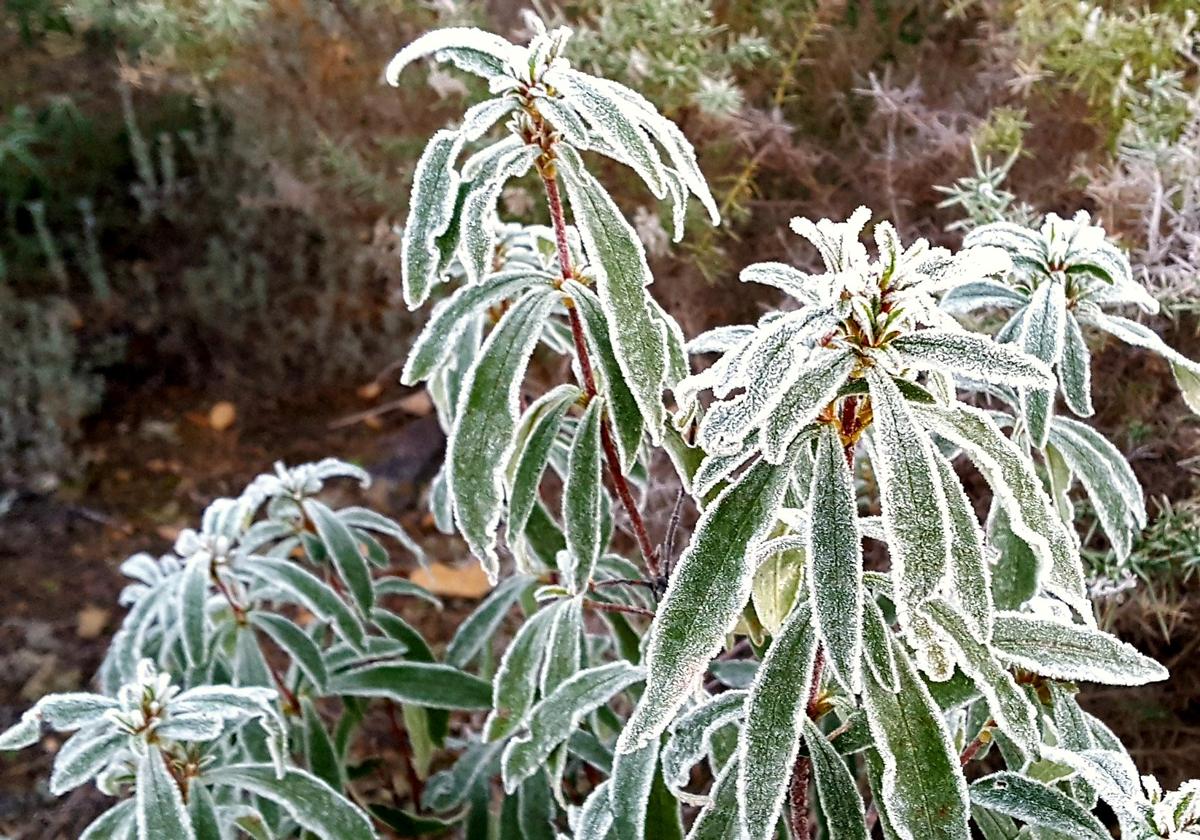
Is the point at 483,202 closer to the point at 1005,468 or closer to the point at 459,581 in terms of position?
the point at 1005,468

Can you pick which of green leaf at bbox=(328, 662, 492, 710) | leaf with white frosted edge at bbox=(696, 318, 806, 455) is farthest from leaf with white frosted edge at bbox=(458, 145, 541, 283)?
green leaf at bbox=(328, 662, 492, 710)

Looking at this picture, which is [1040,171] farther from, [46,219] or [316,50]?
[46,219]

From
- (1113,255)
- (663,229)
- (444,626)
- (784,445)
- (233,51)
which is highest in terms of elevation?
(233,51)

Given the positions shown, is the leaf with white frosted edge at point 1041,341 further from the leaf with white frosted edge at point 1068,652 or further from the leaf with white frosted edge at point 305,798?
the leaf with white frosted edge at point 305,798

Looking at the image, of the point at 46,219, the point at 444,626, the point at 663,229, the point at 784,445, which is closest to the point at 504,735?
the point at 784,445

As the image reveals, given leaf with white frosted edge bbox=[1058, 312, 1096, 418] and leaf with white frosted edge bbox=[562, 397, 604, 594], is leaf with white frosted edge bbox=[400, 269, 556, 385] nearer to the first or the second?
leaf with white frosted edge bbox=[562, 397, 604, 594]

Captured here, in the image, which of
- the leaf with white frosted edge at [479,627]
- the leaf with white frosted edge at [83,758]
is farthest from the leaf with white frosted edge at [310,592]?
the leaf with white frosted edge at [83,758]
